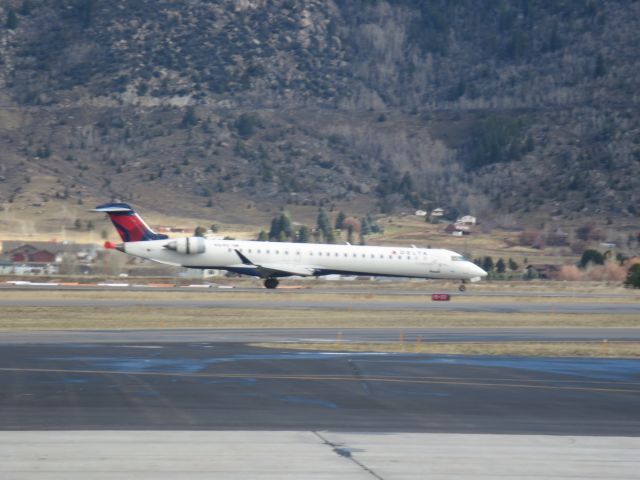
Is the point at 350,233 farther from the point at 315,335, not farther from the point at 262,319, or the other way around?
the point at 315,335

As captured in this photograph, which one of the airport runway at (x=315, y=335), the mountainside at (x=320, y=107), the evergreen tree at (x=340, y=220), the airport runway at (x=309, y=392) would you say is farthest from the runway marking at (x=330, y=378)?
the mountainside at (x=320, y=107)

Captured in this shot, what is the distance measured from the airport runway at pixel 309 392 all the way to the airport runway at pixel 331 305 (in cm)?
2197

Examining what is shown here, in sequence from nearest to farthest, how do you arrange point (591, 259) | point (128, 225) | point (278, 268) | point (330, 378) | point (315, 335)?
point (330, 378), point (315, 335), point (278, 268), point (128, 225), point (591, 259)

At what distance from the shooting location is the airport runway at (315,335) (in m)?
40.6

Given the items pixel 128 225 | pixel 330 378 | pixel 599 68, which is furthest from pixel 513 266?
pixel 330 378

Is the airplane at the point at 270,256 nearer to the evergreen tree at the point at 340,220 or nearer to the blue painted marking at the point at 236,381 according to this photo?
the blue painted marking at the point at 236,381

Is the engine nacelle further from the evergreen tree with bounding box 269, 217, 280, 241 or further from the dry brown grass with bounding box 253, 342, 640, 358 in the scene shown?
the evergreen tree with bounding box 269, 217, 280, 241

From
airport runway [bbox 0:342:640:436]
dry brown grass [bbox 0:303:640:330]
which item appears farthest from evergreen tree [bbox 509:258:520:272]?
airport runway [bbox 0:342:640:436]

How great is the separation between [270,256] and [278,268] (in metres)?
1.07

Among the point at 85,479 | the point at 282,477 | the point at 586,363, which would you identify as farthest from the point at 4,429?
the point at 586,363

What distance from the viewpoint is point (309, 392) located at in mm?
26547

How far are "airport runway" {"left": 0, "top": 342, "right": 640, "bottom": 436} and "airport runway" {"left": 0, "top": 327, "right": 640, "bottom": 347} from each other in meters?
3.88

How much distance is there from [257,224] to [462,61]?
64.4m

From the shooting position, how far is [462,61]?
19112cm
